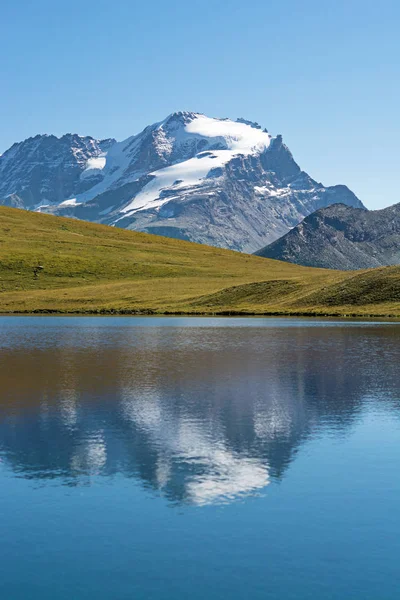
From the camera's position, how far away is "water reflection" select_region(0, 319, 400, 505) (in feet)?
85.8

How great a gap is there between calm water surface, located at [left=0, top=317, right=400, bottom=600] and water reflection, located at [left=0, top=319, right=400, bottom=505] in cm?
13

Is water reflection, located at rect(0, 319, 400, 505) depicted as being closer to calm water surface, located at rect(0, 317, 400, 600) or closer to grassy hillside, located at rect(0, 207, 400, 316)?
calm water surface, located at rect(0, 317, 400, 600)

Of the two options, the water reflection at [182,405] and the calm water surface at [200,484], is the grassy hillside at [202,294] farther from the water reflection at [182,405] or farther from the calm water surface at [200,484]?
the calm water surface at [200,484]

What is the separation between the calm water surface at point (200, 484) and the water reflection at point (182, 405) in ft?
0.42

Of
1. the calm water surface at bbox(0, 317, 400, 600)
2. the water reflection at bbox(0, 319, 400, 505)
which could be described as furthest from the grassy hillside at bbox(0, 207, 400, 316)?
the calm water surface at bbox(0, 317, 400, 600)

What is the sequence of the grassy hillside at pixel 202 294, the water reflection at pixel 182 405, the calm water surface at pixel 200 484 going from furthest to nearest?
1. the grassy hillside at pixel 202 294
2. the water reflection at pixel 182 405
3. the calm water surface at pixel 200 484

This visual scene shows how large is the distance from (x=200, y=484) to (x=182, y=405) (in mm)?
14258

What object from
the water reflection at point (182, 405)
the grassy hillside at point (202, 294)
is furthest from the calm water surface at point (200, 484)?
the grassy hillside at point (202, 294)

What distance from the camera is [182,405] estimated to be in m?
38.4

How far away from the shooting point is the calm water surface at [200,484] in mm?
17375

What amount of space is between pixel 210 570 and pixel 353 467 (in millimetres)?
10463

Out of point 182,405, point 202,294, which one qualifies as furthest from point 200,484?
point 202,294

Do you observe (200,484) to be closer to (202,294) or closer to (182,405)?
(182,405)

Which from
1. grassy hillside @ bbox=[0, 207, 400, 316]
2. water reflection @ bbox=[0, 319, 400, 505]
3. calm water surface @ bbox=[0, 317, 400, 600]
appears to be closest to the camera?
calm water surface @ bbox=[0, 317, 400, 600]
